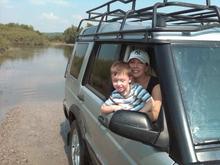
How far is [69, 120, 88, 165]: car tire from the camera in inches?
206

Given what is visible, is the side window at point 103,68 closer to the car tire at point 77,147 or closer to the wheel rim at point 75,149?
the car tire at point 77,147

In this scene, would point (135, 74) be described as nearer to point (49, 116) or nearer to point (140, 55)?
point (140, 55)

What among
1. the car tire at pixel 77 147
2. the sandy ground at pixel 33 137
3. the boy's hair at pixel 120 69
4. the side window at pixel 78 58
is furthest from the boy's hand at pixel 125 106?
the sandy ground at pixel 33 137

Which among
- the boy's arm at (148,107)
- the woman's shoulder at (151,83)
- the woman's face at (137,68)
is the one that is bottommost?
the boy's arm at (148,107)

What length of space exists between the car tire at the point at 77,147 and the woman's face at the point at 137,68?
1.81 m

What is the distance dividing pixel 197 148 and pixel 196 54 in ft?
2.29

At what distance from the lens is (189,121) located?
269cm

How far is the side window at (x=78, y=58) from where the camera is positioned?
6117 mm

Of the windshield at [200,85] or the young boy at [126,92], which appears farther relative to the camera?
the young boy at [126,92]

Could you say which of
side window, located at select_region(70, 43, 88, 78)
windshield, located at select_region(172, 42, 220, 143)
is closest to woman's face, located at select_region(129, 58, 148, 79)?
windshield, located at select_region(172, 42, 220, 143)

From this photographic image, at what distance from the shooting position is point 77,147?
5.61m

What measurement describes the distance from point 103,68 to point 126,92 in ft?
3.98

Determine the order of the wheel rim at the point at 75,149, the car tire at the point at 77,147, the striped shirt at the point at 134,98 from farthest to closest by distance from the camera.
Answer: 1. the wheel rim at the point at 75,149
2. the car tire at the point at 77,147
3. the striped shirt at the point at 134,98

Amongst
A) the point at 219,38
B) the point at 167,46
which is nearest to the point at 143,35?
the point at 167,46
